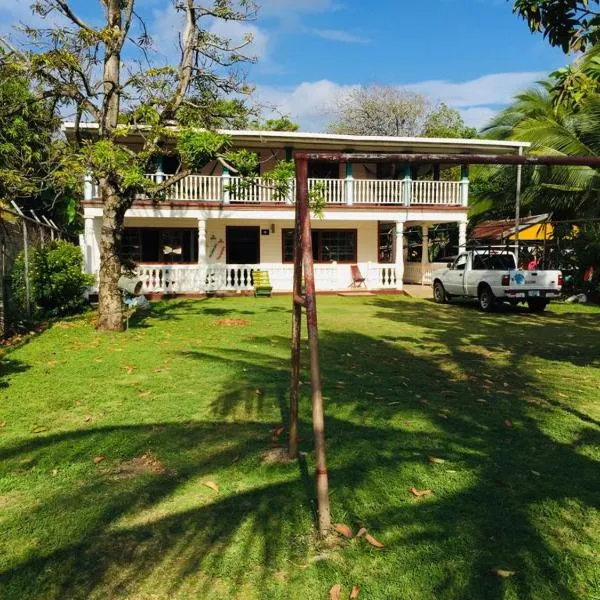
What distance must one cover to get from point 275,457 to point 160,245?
56.5 feet

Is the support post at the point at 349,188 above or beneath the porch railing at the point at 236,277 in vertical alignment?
above

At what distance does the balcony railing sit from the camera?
18609 millimetres

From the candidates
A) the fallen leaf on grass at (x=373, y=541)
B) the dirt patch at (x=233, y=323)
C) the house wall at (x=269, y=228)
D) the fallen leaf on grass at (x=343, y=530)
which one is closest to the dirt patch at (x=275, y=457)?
the fallen leaf on grass at (x=343, y=530)

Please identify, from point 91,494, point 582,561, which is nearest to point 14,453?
point 91,494

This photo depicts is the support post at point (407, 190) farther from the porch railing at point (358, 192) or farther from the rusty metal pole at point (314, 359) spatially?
the rusty metal pole at point (314, 359)

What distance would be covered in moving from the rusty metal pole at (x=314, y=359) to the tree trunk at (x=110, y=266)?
7.48 m

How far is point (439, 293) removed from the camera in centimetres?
1702

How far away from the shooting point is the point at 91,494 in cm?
349

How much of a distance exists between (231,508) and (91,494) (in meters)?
0.91

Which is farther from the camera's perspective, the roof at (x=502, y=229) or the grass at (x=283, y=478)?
the roof at (x=502, y=229)

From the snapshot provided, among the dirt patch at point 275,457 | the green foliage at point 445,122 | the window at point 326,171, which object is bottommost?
the dirt patch at point 275,457

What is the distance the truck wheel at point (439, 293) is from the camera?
16.8m

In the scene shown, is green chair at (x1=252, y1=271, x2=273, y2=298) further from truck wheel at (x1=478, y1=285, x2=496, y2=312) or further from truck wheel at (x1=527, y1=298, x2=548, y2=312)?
truck wheel at (x1=527, y1=298, x2=548, y2=312)

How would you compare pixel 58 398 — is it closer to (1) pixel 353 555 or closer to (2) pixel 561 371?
(1) pixel 353 555
